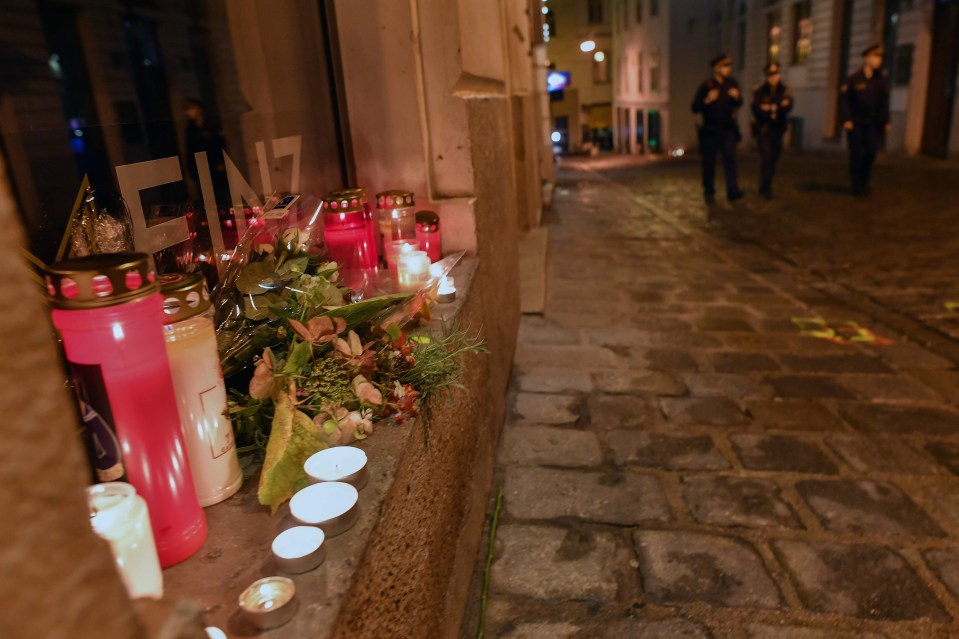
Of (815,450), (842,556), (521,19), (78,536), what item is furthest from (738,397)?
(521,19)

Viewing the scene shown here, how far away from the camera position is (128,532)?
0.92 metres

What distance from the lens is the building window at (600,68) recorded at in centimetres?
4225

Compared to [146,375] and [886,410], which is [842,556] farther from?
[146,375]

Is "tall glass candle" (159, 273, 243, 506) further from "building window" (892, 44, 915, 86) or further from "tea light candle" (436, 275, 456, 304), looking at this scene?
"building window" (892, 44, 915, 86)

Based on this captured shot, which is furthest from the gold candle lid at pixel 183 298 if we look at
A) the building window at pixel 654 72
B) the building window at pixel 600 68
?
the building window at pixel 600 68

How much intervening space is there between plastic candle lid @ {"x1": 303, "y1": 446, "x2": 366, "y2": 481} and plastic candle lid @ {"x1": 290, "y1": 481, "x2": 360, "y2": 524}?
4 centimetres

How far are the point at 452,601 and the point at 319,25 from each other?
2201 millimetres

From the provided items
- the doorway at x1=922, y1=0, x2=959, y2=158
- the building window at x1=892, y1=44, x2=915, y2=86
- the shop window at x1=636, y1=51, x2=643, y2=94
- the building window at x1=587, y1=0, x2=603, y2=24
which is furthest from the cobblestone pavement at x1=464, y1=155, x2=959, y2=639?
the building window at x1=587, y1=0, x2=603, y2=24

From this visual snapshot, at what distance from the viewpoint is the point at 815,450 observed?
297 cm

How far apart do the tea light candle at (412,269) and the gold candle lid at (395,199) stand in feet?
1.19

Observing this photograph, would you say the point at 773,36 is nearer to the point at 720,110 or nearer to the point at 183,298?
the point at 720,110

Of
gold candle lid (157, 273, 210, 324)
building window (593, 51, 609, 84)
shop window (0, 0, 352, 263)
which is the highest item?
building window (593, 51, 609, 84)

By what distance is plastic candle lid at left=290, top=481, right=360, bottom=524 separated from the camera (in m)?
1.22

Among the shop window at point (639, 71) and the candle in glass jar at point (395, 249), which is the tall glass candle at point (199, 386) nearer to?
the candle in glass jar at point (395, 249)
